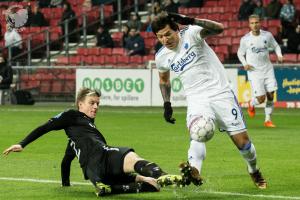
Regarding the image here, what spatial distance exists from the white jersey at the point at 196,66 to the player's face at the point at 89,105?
3.38 ft

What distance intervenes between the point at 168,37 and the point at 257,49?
1156 cm

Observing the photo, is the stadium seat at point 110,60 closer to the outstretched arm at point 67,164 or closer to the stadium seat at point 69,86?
the stadium seat at point 69,86

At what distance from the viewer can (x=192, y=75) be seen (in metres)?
10.7

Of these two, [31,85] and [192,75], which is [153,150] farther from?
[31,85]

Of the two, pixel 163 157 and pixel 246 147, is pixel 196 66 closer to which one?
pixel 246 147

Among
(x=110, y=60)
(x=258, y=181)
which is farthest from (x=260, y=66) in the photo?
(x=110, y=60)

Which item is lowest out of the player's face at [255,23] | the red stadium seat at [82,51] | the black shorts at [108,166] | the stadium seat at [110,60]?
the stadium seat at [110,60]

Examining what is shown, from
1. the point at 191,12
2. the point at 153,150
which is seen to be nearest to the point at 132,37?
the point at 191,12

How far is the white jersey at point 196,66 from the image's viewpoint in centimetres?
1062

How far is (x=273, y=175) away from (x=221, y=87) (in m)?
2.17

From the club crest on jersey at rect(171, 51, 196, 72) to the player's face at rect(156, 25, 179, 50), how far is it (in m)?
0.19

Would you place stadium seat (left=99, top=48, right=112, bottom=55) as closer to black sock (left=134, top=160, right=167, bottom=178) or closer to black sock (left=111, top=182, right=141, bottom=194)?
black sock (left=111, top=182, right=141, bottom=194)

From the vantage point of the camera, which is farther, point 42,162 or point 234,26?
point 234,26

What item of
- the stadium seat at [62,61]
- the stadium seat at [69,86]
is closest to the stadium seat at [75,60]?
the stadium seat at [62,61]
